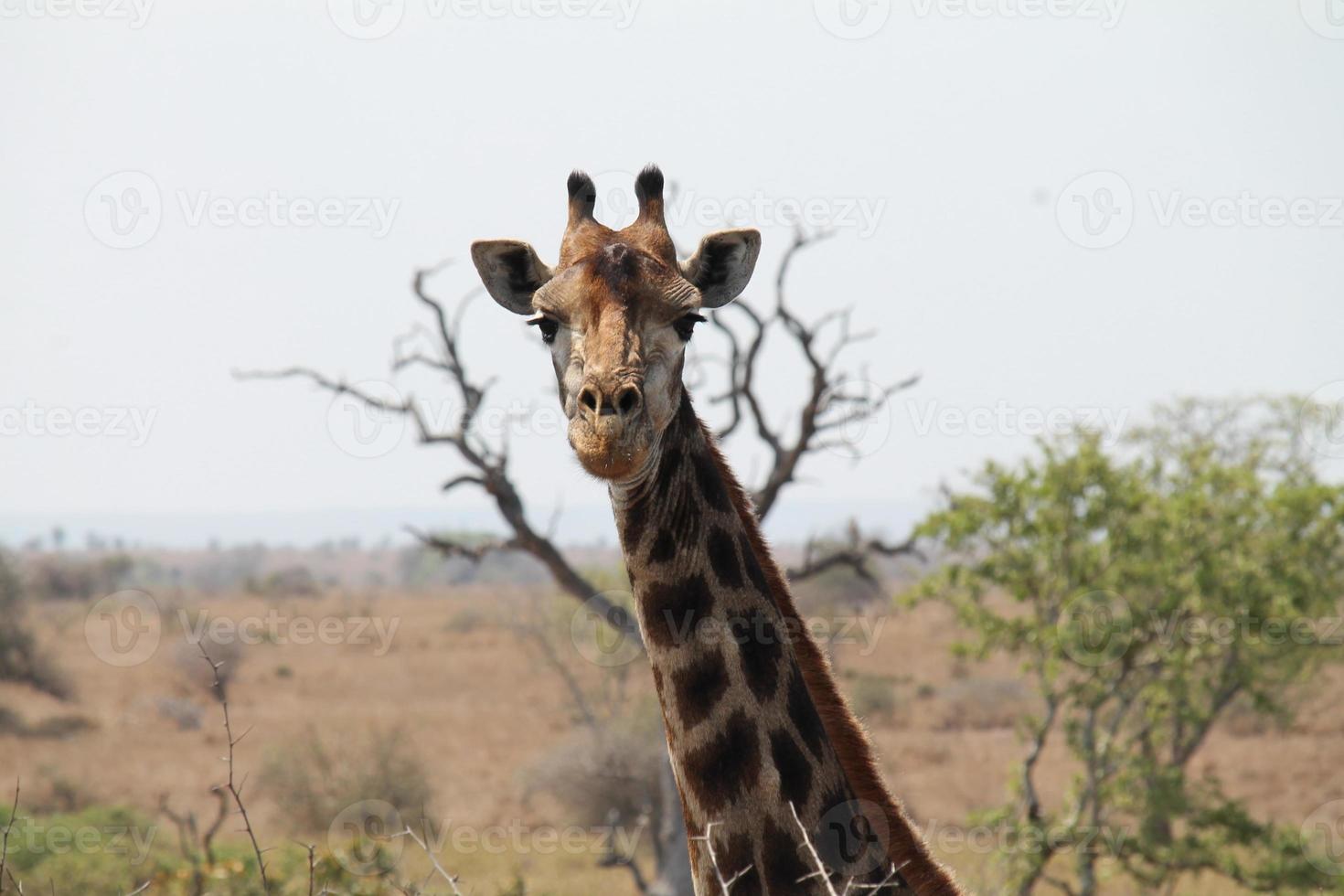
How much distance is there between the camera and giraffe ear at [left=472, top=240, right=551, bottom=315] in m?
4.74

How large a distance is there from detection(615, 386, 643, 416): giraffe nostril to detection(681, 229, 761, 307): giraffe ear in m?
0.98

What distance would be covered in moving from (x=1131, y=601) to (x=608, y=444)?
38.5ft

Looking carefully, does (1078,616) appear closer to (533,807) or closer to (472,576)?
(533,807)

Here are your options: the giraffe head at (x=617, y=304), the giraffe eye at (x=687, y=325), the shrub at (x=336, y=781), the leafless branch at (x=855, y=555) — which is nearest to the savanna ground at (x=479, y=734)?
the shrub at (x=336, y=781)

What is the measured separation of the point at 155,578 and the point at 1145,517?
290 feet

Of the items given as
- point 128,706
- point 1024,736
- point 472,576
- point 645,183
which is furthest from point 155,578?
point 645,183

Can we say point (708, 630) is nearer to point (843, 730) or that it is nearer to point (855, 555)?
point (843, 730)

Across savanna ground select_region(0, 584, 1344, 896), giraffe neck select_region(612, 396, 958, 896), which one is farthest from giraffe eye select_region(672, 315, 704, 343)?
savanna ground select_region(0, 584, 1344, 896)

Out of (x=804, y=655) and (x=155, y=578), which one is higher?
(x=804, y=655)

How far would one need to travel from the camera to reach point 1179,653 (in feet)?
45.2

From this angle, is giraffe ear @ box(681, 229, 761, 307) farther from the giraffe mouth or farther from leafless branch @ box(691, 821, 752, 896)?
leafless branch @ box(691, 821, 752, 896)

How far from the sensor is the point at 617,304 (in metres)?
4.15

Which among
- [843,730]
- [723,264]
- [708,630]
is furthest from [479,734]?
[708,630]

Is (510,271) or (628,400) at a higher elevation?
(510,271)
